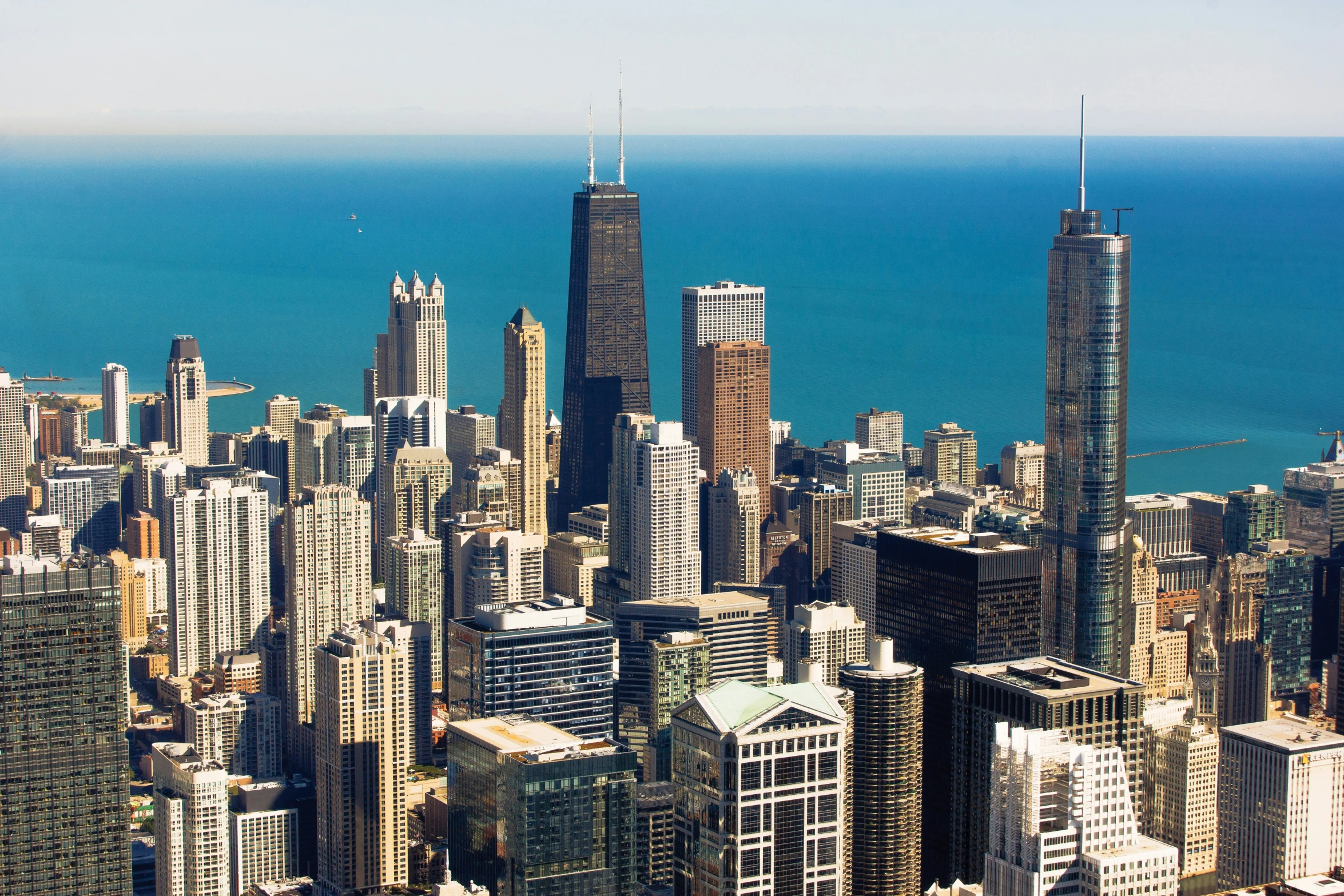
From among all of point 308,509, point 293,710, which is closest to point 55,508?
point 308,509

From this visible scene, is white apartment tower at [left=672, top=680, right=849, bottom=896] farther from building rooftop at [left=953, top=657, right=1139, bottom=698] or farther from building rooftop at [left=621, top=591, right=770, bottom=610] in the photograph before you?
building rooftop at [left=621, top=591, right=770, bottom=610]

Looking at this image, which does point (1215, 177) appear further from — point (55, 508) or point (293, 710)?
point (293, 710)

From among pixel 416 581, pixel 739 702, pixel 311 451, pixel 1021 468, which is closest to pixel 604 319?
pixel 311 451

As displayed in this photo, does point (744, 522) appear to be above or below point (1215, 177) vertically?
below

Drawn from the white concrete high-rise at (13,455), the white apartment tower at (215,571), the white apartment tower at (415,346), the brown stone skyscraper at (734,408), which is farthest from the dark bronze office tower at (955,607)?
the white apartment tower at (415,346)

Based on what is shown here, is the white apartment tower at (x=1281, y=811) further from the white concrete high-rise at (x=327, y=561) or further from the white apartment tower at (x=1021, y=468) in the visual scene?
the white apartment tower at (x=1021, y=468)

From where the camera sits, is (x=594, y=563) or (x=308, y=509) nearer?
(x=308, y=509)

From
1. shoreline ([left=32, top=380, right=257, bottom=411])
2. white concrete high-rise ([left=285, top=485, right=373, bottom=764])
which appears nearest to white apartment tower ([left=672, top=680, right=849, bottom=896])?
white concrete high-rise ([left=285, top=485, right=373, bottom=764])

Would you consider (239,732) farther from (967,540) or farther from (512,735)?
(967,540)
